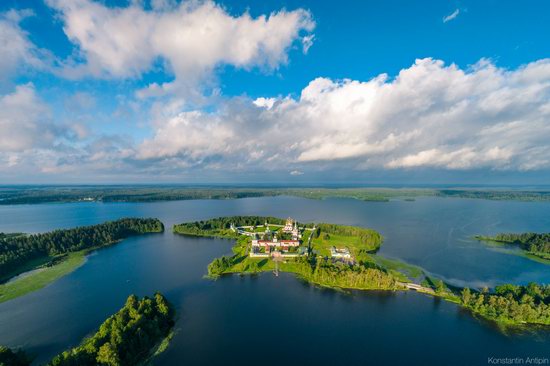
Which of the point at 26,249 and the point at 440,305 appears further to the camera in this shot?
the point at 26,249

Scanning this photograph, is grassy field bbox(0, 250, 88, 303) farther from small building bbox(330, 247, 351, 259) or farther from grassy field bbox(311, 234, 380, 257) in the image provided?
small building bbox(330, 247, 351, 259)

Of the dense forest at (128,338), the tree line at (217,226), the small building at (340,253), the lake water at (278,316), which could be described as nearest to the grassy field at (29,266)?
the lake water at (278,316)

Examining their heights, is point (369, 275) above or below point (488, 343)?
above

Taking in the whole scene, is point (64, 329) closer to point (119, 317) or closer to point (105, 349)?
point (119, 317)

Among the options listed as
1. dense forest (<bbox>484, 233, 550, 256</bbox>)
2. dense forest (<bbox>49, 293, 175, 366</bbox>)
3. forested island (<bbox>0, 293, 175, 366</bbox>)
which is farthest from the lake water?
dense forest (<bbox>484, 233, 550, 256</bbox>)

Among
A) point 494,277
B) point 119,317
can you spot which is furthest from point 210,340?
point 494,277

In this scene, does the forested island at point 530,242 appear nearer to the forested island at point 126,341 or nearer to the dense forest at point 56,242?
the forested island at point 126,341

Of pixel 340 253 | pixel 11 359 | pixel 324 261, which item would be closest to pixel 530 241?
pixel 340 253
